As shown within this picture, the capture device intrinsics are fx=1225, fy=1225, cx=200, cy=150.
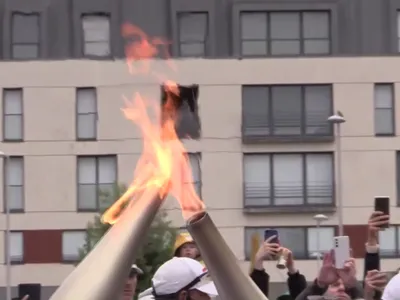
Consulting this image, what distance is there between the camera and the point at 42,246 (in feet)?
143

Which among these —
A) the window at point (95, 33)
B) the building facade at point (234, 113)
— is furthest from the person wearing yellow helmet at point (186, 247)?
the window at point (95, 33)

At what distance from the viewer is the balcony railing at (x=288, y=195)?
42.9 meters

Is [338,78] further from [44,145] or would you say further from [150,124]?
[150,124]

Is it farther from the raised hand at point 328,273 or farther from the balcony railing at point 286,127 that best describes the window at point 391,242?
the raised hand at point 328,273

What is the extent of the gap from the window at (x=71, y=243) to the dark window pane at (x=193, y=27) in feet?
25.6

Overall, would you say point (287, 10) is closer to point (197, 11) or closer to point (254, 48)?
point (254, 48)

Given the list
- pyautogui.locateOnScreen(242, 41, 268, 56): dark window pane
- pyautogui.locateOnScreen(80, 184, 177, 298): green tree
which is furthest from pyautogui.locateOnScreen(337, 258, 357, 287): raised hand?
pyautogui.locateOnScreen(242, 41, 268, 56): dark window pane

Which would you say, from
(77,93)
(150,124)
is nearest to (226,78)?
(77,93)

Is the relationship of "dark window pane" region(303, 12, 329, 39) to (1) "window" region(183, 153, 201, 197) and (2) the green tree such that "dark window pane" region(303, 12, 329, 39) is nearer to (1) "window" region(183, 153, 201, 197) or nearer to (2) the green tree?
(2) the green tree

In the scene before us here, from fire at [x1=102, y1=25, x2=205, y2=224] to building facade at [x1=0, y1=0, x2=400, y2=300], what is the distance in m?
37.9

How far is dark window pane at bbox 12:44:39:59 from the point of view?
42.9 m

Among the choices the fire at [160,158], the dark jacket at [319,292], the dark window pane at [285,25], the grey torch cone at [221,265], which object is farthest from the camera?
the dark window pane at [285,25]

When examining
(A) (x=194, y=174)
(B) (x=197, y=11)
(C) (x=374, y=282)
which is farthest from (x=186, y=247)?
(B) (x=197, y=11)

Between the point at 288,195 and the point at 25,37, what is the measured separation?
10780 millimetres
